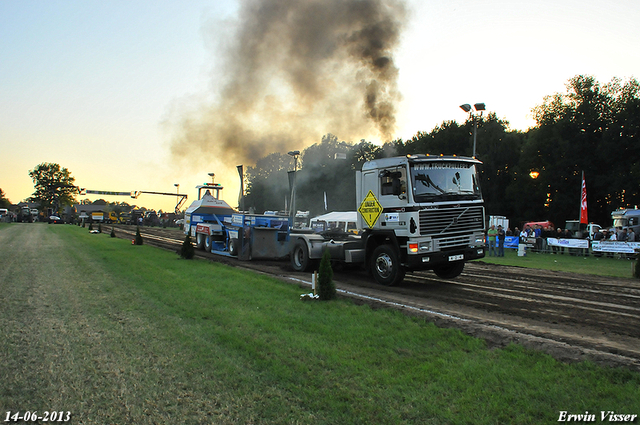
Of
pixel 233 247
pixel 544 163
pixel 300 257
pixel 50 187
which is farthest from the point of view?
pixel 50 187

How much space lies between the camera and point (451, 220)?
987 cm

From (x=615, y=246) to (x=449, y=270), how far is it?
1493 centimetres

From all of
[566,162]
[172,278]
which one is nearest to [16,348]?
[172,278]

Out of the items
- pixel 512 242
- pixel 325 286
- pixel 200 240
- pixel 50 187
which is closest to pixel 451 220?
pixel 325 286

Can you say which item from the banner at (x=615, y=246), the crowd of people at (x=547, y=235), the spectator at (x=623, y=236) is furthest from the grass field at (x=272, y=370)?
the spectator at (x=623, y=236)

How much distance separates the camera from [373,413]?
3.60 m

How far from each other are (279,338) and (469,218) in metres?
6.35

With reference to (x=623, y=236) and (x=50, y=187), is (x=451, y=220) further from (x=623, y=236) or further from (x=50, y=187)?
(x=50, y=187)

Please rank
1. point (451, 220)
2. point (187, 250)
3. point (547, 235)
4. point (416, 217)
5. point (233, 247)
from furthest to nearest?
point (547, 235) < point (233, 247) < point (187, 250) < point (451, 220) < point (416, 217)

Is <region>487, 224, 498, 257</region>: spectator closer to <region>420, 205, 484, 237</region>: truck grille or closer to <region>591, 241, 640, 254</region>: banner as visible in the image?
<region>591, 241, 640, 254</region>: banner

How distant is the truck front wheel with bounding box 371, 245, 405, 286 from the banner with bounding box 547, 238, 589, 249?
18.2 metres

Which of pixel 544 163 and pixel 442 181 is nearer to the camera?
pixel 442 181

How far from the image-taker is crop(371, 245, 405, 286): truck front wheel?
10195 mm

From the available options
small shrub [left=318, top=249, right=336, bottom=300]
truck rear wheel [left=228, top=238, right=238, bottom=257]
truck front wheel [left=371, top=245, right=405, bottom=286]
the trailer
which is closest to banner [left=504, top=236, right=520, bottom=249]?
the trailer
